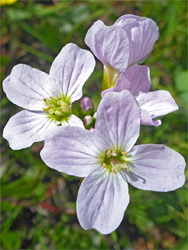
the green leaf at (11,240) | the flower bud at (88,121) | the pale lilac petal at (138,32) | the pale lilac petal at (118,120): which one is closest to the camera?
the pale lilac petal at (118,120)

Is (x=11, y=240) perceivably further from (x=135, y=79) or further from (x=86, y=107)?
(x=135, y=79)

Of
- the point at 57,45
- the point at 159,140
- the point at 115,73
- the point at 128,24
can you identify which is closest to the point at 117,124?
the point at 115,73

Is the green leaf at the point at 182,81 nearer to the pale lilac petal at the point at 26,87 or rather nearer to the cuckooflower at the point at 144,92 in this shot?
the cuckooflower at the point at 144,92

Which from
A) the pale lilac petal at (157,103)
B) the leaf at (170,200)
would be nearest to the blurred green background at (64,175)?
the leaf at (170,200)

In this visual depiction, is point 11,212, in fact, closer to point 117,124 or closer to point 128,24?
point 117,124

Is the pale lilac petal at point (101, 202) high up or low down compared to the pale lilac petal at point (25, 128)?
down

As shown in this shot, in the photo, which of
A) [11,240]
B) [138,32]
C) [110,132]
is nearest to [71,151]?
[110,132]

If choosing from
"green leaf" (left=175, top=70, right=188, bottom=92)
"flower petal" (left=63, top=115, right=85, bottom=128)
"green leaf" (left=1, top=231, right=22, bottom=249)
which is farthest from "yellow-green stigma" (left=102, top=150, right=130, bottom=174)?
"green leaf" (left=1, top=231, right=22, bottom=249)

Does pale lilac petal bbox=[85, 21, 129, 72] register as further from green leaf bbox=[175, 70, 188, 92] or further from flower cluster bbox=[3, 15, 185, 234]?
green leaf bbox=[175, 70, 188, 92]
